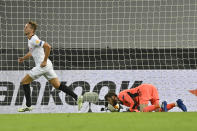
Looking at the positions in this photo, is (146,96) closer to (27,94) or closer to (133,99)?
(133,99)

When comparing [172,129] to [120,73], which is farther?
[120,73]

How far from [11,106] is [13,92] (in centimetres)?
32

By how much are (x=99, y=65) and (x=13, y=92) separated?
2.07m

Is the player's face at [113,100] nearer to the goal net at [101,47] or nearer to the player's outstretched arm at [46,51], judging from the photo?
the player's outstretched arm at [46,51]

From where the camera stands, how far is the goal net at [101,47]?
8578 millimetres

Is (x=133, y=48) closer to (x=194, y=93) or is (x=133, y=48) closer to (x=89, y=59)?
(x=89, y=59)

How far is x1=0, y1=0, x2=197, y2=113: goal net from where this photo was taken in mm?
8578

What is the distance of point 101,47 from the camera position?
8.95 meters

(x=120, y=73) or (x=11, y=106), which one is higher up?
(x=120, y=73)

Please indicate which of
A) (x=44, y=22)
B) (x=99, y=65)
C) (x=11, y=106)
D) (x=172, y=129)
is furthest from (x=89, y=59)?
(x=172, y=129)

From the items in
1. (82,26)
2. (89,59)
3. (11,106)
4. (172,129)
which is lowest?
(11,106)

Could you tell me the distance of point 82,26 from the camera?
29.5 feet

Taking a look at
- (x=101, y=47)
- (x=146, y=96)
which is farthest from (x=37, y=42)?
(x=101, y=47)

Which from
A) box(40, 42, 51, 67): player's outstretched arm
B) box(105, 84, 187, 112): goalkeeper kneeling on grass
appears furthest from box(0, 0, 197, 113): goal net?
box(40, 42, 51, 67): player's outstretched arm
